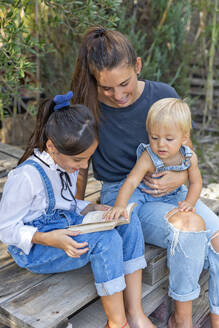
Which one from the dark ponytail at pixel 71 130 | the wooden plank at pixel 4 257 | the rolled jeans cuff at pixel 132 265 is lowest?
the wooden plank at pixel 4 257

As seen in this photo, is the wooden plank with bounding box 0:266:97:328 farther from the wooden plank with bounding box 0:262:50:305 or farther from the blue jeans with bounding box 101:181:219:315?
the blue jeans with bounding box 101:181:219:315

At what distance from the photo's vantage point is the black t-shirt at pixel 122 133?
234 cm

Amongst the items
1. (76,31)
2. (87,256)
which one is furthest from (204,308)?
(76,31)

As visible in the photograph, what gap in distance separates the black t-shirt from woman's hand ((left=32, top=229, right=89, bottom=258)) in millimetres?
756

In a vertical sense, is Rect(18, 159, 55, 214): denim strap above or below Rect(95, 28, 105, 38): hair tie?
below

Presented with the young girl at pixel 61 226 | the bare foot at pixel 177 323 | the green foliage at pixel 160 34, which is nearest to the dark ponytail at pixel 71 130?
the young girl at pixel 61 226

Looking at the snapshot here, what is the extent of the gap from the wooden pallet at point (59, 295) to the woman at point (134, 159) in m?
0.11

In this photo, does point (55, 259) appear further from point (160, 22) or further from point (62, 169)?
point (160, 22)

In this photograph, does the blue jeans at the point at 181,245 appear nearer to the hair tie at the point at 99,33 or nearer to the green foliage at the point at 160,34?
the hair tie at the point at 99,33

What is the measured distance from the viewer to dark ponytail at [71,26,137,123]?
2066 millimetres

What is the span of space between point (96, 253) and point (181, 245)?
0.45m

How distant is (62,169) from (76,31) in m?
1.58

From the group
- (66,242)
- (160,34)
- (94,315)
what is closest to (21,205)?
(66,242)

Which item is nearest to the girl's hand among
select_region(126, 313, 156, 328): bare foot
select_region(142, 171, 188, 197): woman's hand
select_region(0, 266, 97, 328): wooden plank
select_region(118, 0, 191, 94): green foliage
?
select_region(142, 171, 188, 197): woman's hand
